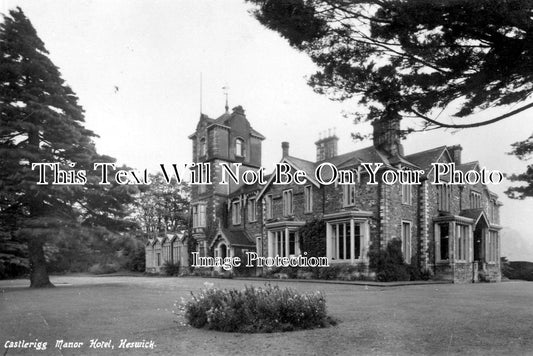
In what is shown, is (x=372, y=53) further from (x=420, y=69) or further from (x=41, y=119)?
(x=41, y=119)

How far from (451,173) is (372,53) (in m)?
20.7

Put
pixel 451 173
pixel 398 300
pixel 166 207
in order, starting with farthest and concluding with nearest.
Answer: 1. pixel 166 207
2. pixel 451 173
3. pixel 398 300

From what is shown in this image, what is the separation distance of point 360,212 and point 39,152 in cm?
1619

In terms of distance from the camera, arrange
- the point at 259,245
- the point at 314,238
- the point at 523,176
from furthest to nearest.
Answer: the point at 259,245
the point at 314,238
the point at 523,176

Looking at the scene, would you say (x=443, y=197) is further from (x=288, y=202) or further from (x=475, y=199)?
(x=288, y=202)

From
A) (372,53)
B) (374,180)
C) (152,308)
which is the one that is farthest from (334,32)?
(374,180)

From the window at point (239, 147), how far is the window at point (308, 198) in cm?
1009

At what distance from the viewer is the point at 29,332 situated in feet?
26.4

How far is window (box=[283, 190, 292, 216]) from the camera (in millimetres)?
30078

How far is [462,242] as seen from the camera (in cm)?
2666

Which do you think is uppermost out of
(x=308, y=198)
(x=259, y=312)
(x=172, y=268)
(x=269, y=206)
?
(x=308, y=198)

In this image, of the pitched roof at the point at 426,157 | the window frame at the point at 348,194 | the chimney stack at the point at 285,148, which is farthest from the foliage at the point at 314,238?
the chimney stack at the point at 285,148

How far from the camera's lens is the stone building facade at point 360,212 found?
25.0 m

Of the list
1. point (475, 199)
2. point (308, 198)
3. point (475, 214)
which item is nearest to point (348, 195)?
point (308, 198)
